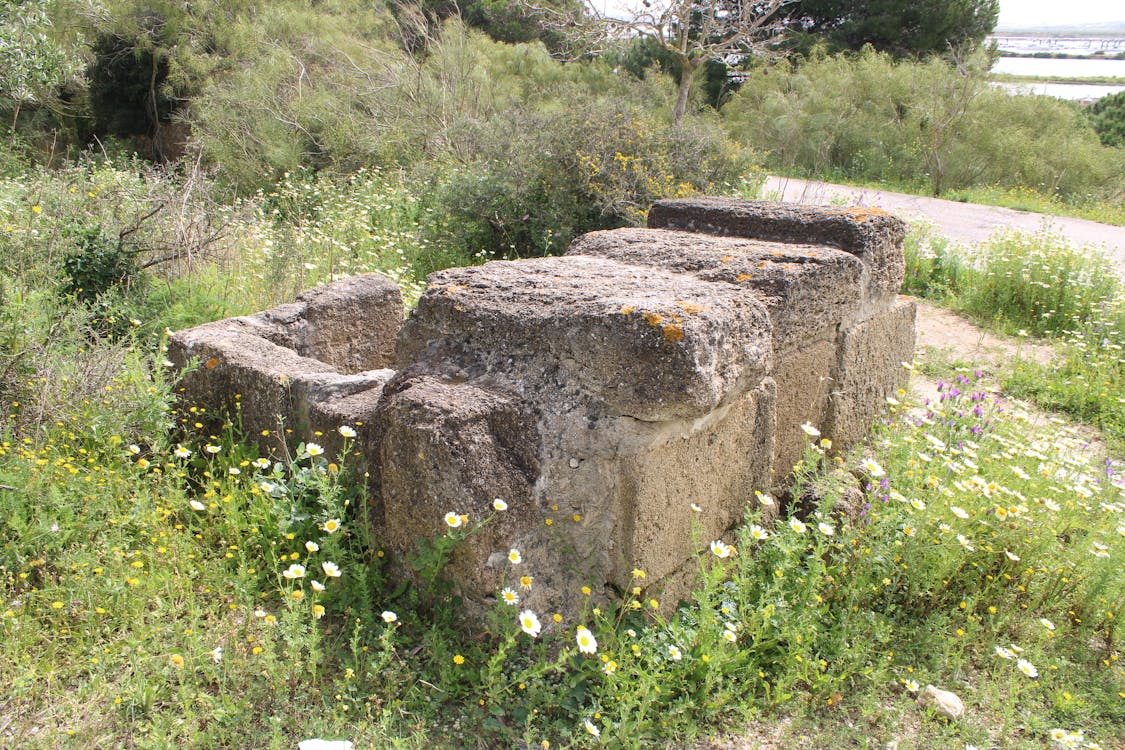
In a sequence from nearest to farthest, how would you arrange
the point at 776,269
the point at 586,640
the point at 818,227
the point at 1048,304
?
the point at 586,640
the point at 776,269
the point at 818,227
the point at 1048,304

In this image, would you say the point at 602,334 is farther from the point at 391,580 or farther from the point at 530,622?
the point at 391,580

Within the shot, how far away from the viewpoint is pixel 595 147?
759 centimetres

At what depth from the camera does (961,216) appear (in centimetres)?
1264

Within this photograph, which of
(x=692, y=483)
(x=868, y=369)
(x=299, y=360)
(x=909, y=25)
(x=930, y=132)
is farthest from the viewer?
(x=909, y=25)

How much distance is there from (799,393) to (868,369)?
66cm

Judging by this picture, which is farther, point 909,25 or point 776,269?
point 909,25

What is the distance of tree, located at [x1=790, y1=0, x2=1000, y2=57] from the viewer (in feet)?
67.7

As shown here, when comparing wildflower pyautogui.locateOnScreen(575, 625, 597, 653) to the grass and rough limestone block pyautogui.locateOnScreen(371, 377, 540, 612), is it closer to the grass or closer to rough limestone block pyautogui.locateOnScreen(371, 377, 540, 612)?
the grass

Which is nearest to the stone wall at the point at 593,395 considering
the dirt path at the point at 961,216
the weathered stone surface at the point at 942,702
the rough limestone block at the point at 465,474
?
the rough limestone block at the point at 465,474

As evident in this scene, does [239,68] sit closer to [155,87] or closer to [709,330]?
[155,87]

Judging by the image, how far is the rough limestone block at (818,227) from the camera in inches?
139

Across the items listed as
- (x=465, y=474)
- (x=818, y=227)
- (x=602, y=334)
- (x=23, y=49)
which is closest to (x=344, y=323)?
(x=465, y=474)

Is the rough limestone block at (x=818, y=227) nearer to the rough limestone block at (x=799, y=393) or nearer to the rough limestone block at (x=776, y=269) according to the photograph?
the rough limestone block at (x=776, y=269)

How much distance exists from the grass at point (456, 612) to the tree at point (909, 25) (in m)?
20.6
